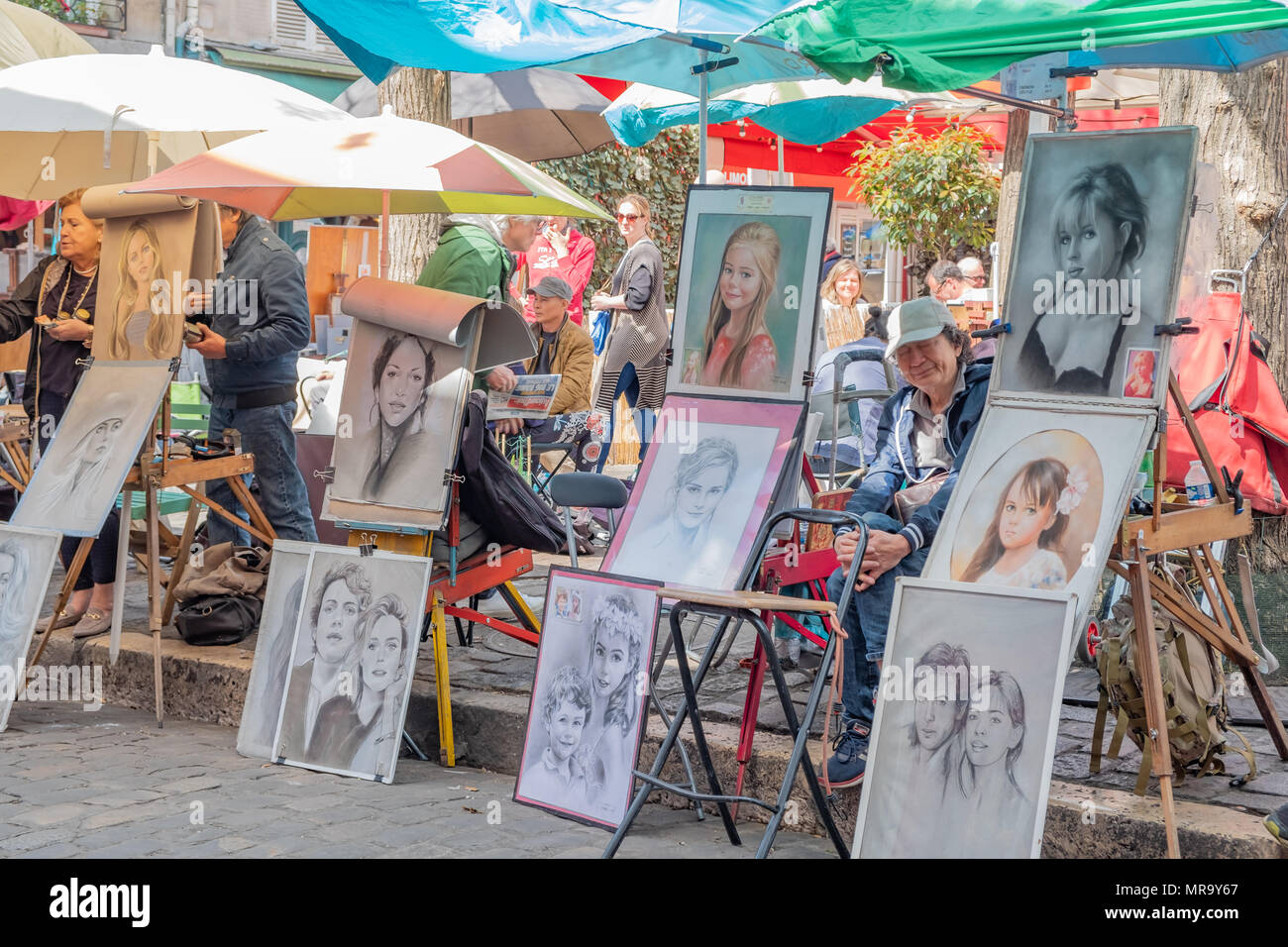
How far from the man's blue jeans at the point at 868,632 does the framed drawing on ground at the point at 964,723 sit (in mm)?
632

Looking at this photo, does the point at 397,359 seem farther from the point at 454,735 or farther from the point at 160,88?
the point at 160,88

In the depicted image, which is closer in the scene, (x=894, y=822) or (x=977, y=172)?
(x=894, y=822)

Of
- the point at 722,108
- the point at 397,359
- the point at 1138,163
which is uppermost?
the point at 722,108

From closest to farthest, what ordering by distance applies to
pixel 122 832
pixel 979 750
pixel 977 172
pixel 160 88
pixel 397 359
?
pixel 979 750
pixel 122 832
pixel 397 359
pixel 160 88
pixel 977 172

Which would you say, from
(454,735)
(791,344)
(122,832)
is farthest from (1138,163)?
(122,832)

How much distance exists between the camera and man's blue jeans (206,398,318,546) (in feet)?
18.9

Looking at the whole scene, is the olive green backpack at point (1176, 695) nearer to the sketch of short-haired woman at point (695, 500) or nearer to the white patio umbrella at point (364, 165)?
the sketch of short-haired woman at point (695, 500)

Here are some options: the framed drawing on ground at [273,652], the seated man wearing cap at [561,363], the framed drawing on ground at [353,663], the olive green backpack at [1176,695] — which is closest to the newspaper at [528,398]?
A: the seated man wearing cap at [561,363]

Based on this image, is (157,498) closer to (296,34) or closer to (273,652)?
(273,652)

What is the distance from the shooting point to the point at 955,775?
3.31 m

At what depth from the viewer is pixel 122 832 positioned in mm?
3939

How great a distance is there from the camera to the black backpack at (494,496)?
491 centimetres

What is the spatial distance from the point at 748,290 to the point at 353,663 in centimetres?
178
